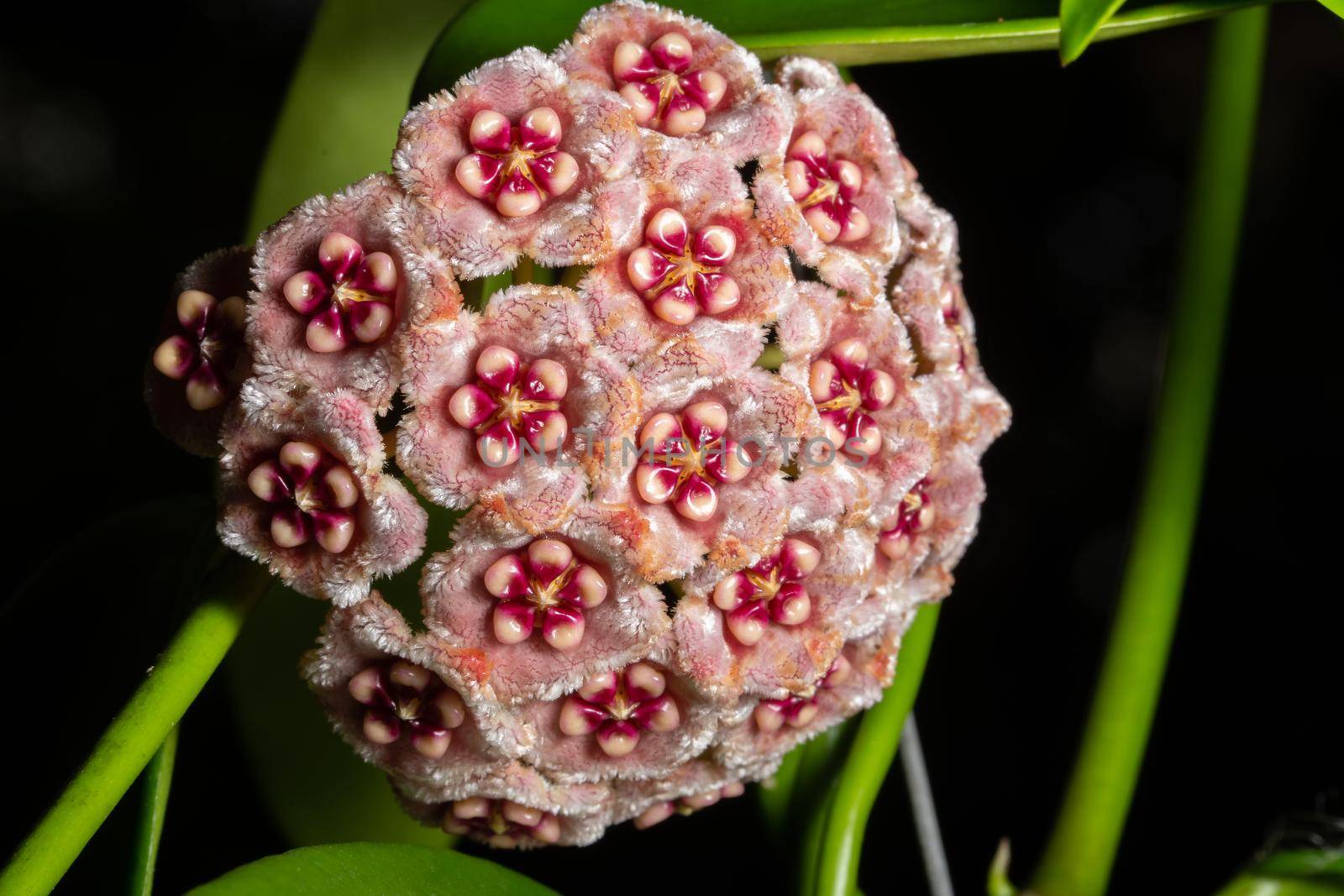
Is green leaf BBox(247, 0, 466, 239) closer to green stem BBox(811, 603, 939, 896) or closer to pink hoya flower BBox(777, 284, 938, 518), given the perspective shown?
pink hoya flower BBox(777, 284, 938, 518)

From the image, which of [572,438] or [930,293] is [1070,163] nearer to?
[930,293]

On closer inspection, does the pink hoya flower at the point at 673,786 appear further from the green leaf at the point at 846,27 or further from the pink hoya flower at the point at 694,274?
the green leaf at the point at 846,27

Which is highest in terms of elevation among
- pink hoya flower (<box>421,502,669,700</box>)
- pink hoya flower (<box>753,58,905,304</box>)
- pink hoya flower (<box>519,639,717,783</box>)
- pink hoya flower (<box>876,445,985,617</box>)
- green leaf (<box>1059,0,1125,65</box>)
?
green leaf (<box>1059,0,1125,65</box>)

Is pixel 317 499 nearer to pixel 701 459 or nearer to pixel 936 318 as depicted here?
pixel 701 459

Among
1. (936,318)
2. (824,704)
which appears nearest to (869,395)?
(936,318)

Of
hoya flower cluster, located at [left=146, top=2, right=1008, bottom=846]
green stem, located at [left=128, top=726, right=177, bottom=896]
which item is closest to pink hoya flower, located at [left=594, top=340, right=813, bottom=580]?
hoya flower cluster, located at [left=146, top=2, right=1008, bottom=846]
